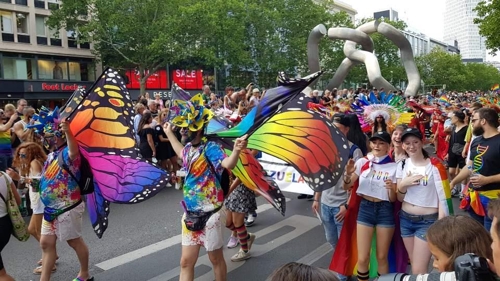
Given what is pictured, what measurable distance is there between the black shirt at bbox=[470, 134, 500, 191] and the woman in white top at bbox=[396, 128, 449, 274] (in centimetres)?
91

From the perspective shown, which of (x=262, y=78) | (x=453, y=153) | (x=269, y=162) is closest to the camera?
(x=269, y=162)

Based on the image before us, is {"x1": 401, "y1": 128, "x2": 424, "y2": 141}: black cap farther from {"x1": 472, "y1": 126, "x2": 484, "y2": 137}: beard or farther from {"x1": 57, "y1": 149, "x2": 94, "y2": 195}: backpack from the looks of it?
{"x1": 57, "y1": 149, "x2": 94, "y2": 195}: backpack

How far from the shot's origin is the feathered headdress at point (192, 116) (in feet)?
11.6

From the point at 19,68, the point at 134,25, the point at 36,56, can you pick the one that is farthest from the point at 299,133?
the point at 36,56

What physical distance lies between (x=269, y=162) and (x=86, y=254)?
3551 millimetres

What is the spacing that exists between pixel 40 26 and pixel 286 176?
31628 mm

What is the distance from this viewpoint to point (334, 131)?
355 centimetres

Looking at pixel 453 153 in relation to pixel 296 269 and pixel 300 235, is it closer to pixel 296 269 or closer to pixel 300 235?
pixel 300 235

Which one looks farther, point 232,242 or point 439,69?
point 439,69

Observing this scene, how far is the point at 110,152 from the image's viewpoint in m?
4.10

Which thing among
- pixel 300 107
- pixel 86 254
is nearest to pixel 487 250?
pixel 300 107

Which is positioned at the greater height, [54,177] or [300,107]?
[300,107]

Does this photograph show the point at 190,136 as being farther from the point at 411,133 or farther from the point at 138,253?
the point at 138,253

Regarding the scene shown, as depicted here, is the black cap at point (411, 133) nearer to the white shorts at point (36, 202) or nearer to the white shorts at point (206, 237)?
the white shorts at point (206, 237)
